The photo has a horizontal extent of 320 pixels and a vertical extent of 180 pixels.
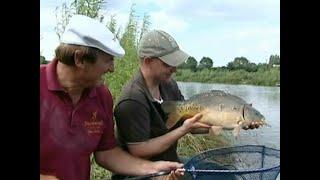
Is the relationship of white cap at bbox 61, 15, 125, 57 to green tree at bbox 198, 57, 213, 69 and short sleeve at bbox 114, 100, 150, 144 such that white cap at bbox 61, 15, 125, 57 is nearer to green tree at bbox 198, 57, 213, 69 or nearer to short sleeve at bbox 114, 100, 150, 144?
short sleeve at bbox 114, 100, 150, 144

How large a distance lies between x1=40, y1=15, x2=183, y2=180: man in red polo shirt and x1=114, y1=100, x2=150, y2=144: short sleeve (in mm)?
45

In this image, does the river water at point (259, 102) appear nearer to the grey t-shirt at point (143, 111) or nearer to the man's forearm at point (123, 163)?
the grey t-shirt at point (143, 111)

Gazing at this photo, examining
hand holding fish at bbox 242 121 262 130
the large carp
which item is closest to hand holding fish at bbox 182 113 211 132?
the large carp

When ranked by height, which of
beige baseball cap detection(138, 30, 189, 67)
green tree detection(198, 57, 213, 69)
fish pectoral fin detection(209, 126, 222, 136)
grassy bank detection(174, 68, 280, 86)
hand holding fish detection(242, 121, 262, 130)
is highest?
beige baseball cap detection(138, 30, 189, 67)

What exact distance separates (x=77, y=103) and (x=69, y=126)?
102 mm

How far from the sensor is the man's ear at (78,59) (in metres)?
2.38

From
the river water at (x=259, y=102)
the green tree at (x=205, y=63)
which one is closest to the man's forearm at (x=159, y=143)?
the river water at (x=259, y=102)

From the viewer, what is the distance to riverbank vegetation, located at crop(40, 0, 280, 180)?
2.44 m

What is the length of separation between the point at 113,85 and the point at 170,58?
0.26 meters

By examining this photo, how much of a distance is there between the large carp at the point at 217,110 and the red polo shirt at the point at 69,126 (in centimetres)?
26

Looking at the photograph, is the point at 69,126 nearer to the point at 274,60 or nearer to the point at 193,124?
the point at 193,124
